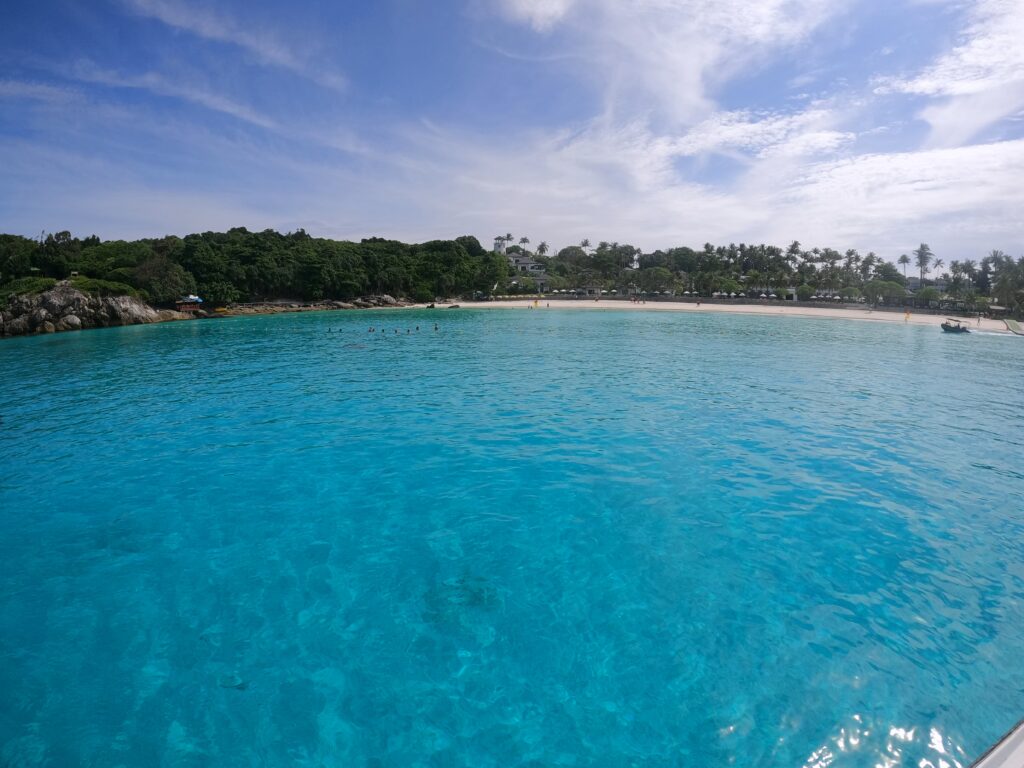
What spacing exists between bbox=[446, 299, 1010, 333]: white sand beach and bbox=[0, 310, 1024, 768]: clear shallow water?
190 ft

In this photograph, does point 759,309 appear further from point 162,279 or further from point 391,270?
point 162,279

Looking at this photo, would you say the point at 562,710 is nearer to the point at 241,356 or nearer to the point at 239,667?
the point at 239,667

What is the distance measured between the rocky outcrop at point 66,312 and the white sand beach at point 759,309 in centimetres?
4561

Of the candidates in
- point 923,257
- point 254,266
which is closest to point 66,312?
point 254,266

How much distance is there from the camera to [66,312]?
51062 millimetres

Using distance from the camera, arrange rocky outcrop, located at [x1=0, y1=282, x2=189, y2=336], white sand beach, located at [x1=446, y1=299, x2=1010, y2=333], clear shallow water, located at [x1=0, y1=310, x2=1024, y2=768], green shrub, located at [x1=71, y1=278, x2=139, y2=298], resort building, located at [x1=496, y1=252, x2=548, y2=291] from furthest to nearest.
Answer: resort building, located at [x1=496, y1=252, x2=548, y2=291] < white sand beach, located at [x1=446, y1=299, x2=1010, y2=333] < green shrub, located at [x1=71, y1=278, x2=139, y2=298] < rocky outcrop, located at [x1=0, y1=282, x2=189, y2=336] < clear shallow water, located at [x1=0, y1=310, x2=1024, y2=768]

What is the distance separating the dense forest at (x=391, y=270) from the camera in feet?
206

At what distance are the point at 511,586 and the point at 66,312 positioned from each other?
6322 cm

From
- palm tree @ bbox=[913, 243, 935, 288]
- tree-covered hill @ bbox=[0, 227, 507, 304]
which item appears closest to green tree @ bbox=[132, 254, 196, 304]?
tree-covered hill @ bbox=[0, 227, 507, 304]

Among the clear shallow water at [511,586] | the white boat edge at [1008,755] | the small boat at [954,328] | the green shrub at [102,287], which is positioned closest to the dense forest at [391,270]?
the green shrub at [102,287]

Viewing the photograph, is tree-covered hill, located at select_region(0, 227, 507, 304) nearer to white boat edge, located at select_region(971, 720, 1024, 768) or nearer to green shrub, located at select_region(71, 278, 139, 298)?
green shrub, located at select_region(71, 278, 139, 298)

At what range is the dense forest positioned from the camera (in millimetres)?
62719

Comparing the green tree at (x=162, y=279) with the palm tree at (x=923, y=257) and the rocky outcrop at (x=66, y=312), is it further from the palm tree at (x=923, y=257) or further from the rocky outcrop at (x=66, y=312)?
the palm tree at (x=923, y=257)

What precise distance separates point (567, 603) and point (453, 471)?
521 cm
